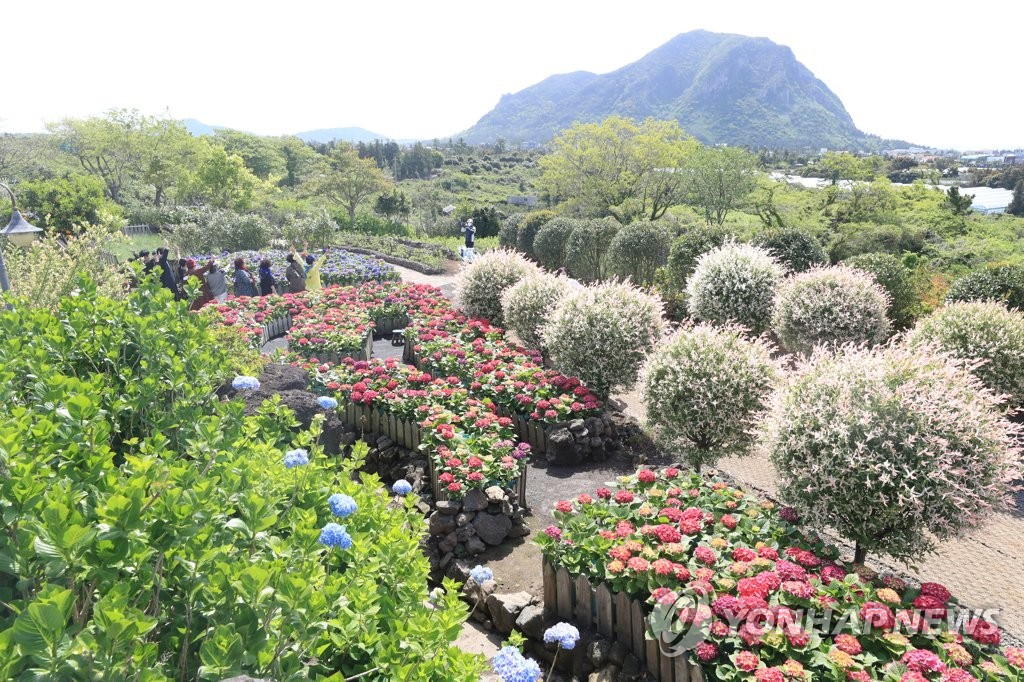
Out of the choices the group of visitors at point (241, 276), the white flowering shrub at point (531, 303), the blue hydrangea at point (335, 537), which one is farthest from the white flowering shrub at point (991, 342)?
the group of visitors at point (241, 276)

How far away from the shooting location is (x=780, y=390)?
514cm

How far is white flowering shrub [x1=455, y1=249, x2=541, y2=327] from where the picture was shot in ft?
37.7

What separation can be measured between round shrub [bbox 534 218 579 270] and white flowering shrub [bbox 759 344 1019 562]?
44.0 ft

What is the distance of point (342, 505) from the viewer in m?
2.86

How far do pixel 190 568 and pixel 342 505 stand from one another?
0.81 m

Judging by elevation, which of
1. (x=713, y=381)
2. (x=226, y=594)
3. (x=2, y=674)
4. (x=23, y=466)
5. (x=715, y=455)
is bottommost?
(x=715, y=455)

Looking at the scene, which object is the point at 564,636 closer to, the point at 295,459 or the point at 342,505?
the point at 342,505

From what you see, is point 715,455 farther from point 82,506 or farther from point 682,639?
point 82,506

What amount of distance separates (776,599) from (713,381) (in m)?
2.77

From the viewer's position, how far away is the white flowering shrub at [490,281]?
11477 millimetres

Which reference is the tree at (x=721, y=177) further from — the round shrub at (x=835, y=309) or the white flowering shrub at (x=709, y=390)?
the white flowering shrub at (x=709, y=390)

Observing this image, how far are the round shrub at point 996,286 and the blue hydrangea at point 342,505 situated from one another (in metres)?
9.95

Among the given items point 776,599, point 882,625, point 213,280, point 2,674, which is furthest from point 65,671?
point 213,280

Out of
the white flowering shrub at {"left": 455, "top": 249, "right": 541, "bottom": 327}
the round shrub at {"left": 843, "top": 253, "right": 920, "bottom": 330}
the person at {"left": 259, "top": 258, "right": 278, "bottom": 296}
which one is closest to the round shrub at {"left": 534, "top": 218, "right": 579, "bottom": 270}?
the white flowering shrub at {"left": 455, "top": 249, "right": 541, "bottom": 327}
